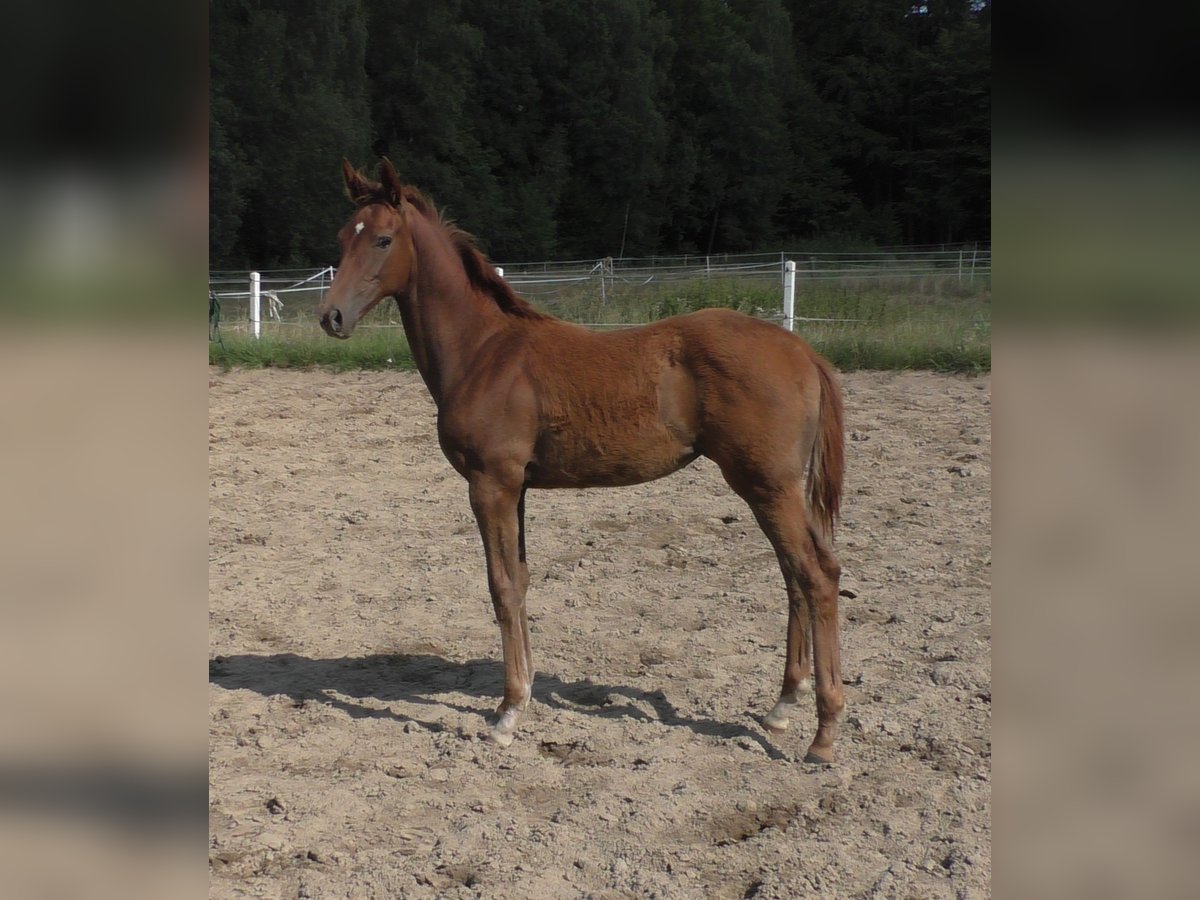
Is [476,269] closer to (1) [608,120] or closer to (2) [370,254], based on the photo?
(2) [370,254]

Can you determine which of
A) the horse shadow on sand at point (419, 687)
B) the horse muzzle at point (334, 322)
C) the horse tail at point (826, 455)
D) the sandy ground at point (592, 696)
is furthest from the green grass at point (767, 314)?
the horse tail at point (826, 455)

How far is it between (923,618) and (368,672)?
2.61 meters

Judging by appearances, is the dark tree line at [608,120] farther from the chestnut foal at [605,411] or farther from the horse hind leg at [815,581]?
the horse hind leg at [815,581]

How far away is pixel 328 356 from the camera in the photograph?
38.8 ft

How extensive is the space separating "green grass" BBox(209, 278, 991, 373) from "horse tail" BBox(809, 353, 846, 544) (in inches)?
274

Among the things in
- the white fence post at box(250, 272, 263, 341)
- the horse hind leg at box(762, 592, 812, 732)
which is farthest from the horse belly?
the white fence post at box(250, 272, 263, 341)

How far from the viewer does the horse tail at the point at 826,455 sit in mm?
3795

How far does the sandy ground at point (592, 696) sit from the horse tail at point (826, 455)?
0.80m

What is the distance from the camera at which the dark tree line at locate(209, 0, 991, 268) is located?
3105cm

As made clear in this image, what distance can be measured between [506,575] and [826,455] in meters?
1.33
